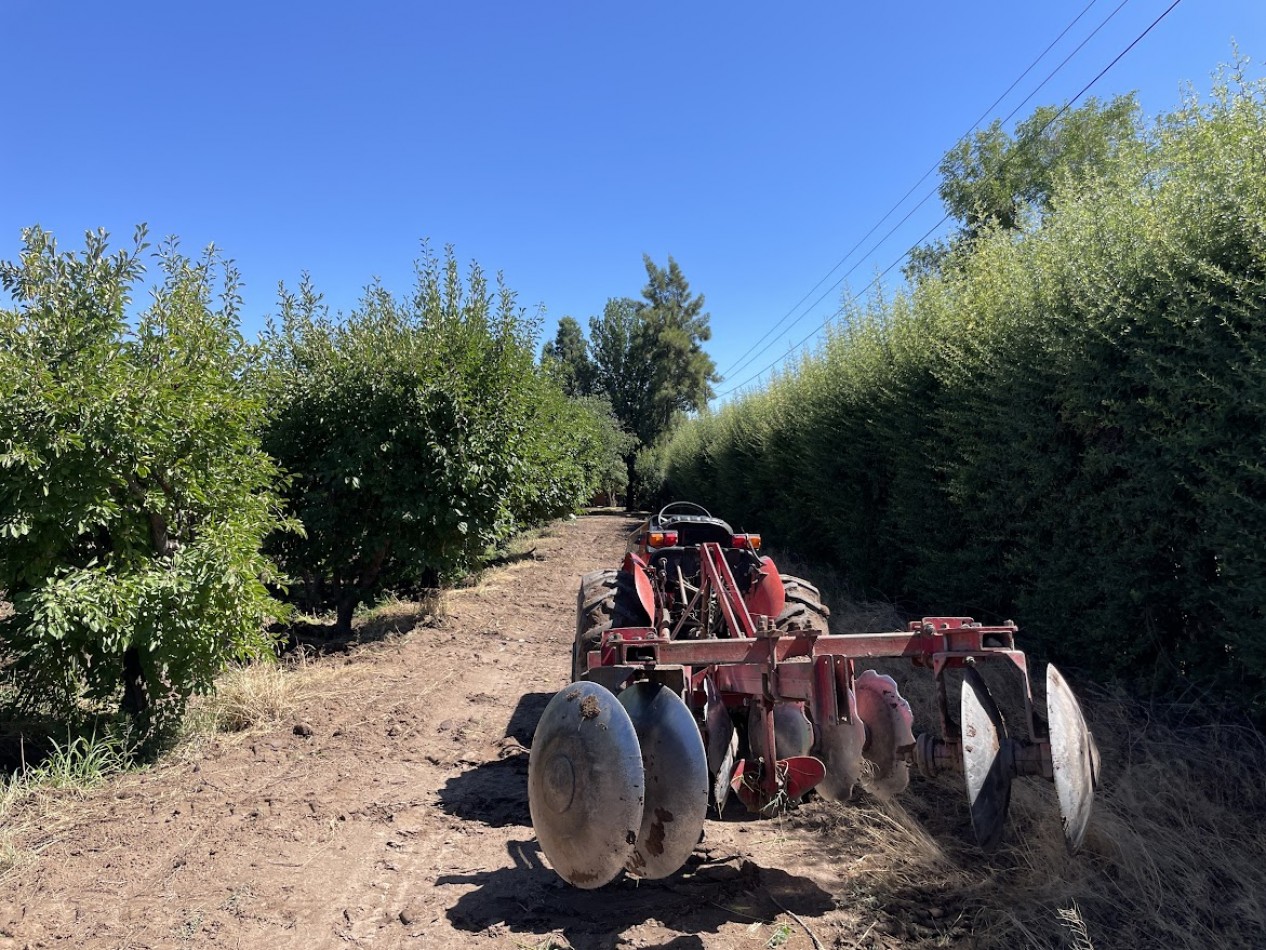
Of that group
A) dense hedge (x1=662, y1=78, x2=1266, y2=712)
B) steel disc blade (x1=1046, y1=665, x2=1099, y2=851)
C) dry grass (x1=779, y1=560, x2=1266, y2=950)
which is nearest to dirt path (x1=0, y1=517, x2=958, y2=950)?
dry grass (x1=779, y1=560, x2=1266, y2=950)

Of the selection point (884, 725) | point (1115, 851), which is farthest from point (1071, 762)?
point (884, 725)

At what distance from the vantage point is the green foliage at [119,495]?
465 cm

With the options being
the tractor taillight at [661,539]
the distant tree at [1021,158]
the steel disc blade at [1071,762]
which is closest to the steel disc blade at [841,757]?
the steel disc blade at [1071,762]

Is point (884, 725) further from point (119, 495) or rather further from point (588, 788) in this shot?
point (119, 495)

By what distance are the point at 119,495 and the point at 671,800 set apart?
14.6 ft

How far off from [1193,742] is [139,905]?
499cm

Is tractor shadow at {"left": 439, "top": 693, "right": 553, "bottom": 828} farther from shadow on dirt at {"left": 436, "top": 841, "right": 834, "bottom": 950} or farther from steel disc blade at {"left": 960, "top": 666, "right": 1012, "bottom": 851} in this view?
steel disc blade at {"left": 960, "top": 666, "right": 1012, "bottom": 851}

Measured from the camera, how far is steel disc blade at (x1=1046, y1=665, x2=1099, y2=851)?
2834mm

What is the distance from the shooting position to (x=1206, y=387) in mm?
3617

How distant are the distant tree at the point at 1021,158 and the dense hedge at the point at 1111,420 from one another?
15.9 metres

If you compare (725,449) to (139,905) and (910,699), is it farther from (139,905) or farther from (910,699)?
(139,905)

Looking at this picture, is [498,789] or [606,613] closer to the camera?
[498,789]

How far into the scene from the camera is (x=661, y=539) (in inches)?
203

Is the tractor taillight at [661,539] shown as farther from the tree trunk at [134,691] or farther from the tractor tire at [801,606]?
the tree trunk at [134,691]
